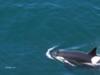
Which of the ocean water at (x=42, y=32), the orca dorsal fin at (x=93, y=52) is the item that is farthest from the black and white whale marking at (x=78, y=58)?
the ocean water at (x=42, y=32)

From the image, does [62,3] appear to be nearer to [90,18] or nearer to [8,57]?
[90,18]

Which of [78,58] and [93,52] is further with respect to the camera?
[78,58]

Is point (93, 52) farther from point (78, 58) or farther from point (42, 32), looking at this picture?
point (42, 32)

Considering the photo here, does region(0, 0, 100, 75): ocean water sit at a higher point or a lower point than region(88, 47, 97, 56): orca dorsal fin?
higher

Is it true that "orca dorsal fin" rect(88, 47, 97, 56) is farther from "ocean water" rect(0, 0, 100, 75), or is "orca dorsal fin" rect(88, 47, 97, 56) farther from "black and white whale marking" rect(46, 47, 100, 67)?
"ocean water" rect(0, 0, 100, 75)

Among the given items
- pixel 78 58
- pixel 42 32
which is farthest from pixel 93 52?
pixel 42 32

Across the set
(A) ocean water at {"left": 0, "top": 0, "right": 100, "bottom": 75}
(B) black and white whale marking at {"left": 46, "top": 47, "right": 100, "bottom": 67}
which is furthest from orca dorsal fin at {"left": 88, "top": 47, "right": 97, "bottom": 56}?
(A) ocean water at {"left": 0, "top": 0, "right": 100, "bottom": 75}

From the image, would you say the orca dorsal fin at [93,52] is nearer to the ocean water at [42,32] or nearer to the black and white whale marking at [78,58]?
the black and white whale marking at [78,58]

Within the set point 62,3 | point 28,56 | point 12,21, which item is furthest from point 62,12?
point 28,56
